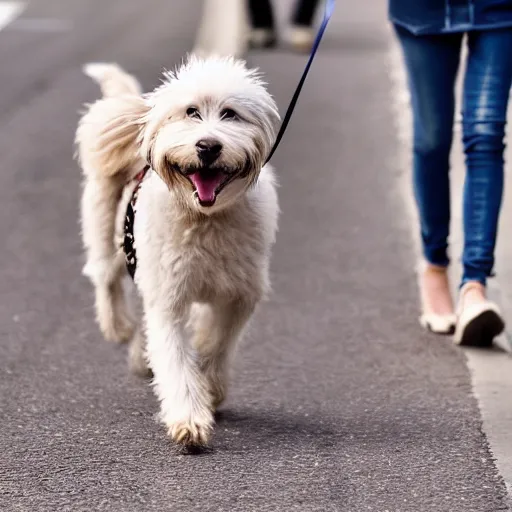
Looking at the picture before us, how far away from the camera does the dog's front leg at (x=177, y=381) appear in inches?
192

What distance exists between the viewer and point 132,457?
15.8 ft

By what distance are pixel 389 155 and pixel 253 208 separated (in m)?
5.99

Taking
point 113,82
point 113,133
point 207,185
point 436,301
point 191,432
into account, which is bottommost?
point 436,301

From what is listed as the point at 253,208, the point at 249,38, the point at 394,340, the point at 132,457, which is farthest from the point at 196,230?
the point at 249,38

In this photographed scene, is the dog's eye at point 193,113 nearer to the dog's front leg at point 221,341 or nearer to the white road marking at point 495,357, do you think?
the dog's front leg at point 221,341

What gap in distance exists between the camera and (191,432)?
484 cm

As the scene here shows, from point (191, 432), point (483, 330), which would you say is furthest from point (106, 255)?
point (483, 330)

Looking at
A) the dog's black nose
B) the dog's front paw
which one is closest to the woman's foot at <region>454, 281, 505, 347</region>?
the dog's front paw

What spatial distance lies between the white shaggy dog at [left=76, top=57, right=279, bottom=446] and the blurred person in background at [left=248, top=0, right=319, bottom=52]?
1002cm

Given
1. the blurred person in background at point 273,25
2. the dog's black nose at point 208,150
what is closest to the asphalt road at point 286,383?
the dog's black nose at point 208,150

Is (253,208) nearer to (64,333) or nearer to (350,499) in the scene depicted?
(350,499)

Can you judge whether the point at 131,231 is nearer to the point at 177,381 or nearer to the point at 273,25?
the point at 177,381

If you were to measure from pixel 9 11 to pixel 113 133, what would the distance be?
49.9ft

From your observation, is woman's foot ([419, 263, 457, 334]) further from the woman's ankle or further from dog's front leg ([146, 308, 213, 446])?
dog's front leg ([146, 308, 213, 446])
